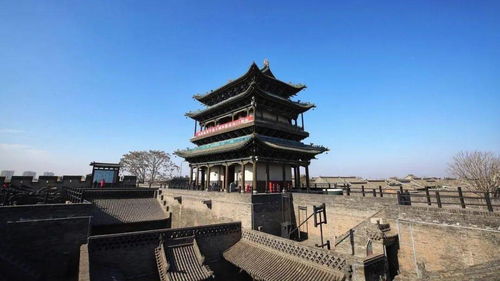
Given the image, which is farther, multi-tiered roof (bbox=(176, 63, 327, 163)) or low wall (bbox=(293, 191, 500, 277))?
multi-tiered roof (bbox=(176, 63, 327, 163))

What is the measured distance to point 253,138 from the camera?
68.3ft

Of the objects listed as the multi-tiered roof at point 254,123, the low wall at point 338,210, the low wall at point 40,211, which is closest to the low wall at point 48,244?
the low wall at point 40,211

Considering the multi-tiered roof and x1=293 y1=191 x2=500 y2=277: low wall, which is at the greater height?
the multi-tiered roof

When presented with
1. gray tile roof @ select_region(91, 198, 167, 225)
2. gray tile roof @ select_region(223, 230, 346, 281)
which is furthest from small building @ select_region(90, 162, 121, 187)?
gray tile roof @ select_region(223, 230, 346, 281)

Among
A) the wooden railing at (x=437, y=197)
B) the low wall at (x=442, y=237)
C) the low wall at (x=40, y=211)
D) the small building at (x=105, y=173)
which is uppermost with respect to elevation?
the small building at (x=105, y=173)

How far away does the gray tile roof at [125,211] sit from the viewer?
20.4 metres

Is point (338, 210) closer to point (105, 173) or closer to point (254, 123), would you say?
point (254, 123)

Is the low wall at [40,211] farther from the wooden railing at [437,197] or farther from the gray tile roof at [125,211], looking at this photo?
the wooden railing at [437,197]

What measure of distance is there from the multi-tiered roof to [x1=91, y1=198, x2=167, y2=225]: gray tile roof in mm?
7167

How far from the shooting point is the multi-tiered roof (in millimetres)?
22812

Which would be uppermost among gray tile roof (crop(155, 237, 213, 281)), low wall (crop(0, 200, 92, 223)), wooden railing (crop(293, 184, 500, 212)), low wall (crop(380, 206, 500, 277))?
wooden railing (crop(293, 184, 500, 212))

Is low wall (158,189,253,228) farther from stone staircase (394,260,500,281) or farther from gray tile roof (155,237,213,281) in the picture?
stone staircase (394,260,500,281)

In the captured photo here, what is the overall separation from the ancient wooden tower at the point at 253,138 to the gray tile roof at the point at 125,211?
6193 mm

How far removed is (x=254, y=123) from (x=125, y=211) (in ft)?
48.2
